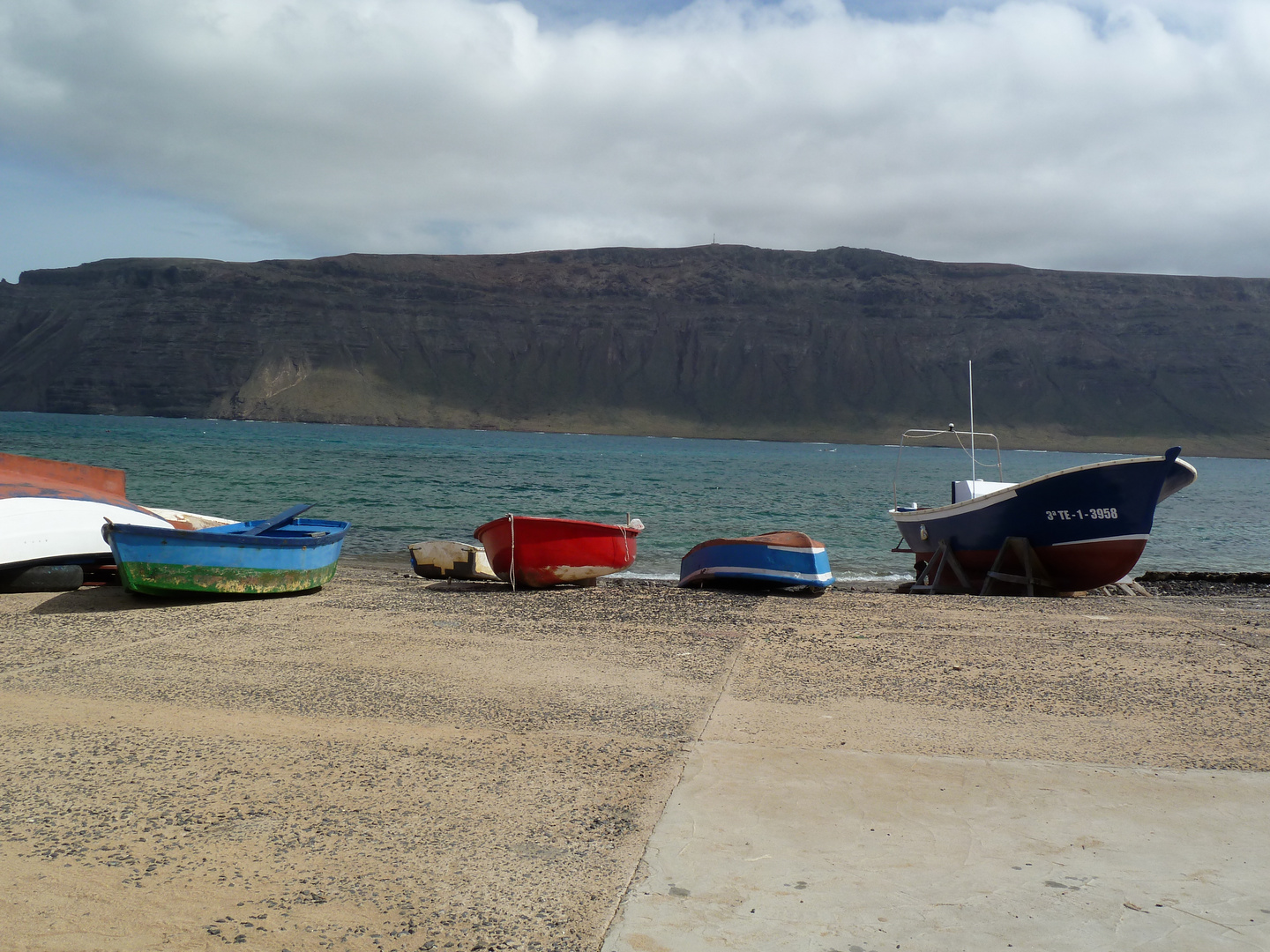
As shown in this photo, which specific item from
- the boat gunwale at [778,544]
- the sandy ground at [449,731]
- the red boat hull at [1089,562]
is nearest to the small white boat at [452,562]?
the sandy ground at [449,731]

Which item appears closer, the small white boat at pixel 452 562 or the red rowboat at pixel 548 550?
the red rowboat at pixel 548 550

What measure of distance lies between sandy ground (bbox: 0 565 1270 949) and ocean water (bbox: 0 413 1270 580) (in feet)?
32.6

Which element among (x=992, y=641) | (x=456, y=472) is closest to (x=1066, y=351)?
(x=456, y=472)

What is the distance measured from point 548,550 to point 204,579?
4.03 m

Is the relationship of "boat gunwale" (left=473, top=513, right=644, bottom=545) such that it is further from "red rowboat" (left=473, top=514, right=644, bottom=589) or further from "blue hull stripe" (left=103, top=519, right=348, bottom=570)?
"blue hull stripe" (left=103, top=519, right=348, bottom=570)

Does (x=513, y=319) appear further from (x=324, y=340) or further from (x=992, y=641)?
(x=992, y=641)

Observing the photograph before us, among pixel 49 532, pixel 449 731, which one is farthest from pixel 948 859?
pixel 49 532

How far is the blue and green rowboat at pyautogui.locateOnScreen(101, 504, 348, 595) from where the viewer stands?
32.6 ft

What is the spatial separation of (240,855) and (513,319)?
167 meters

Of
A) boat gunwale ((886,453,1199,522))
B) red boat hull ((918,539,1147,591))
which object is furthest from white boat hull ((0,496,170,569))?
red boat hull ((918,539,1147,591))

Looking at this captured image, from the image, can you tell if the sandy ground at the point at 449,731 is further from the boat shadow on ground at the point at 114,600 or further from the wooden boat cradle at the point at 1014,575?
the wooden boat cradle at the point at 1014,575

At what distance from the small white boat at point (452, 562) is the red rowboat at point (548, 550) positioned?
1453mm

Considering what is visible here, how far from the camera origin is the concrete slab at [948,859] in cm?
321

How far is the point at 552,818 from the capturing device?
4.17 m
